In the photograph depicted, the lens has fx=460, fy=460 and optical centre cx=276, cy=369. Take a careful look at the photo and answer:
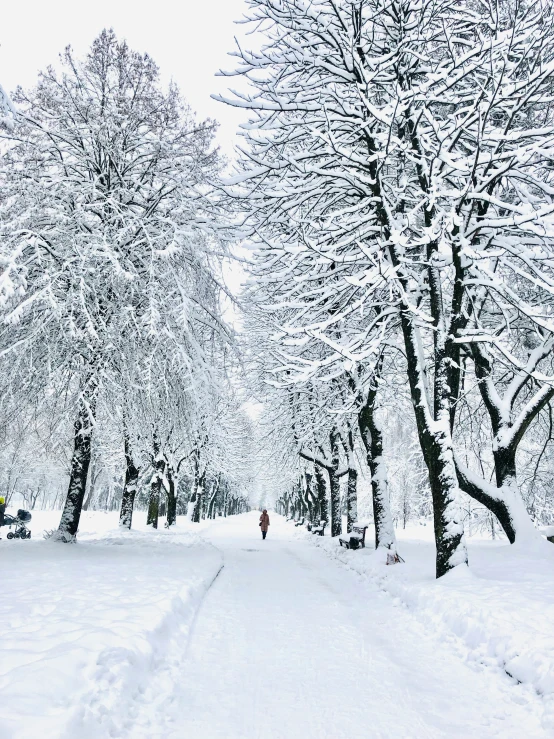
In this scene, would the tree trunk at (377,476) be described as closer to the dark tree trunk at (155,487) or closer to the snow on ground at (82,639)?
the snow on ground at (82,639)

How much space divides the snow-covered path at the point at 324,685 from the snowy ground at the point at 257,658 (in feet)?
0.05

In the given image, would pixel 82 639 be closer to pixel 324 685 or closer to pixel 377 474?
pixel 324 685

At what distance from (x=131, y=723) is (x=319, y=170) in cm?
773

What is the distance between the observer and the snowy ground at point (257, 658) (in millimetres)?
3145

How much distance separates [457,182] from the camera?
8.75 metres

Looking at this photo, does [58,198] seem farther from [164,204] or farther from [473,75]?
[473,75]

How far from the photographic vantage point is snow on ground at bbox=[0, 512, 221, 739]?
110 inches

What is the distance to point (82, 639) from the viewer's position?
3.87 metres

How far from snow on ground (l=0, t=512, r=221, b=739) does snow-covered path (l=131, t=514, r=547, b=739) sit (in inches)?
11.0

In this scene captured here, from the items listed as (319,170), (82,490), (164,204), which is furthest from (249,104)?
(82,490)

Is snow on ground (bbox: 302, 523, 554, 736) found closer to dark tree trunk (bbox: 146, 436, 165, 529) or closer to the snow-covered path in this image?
the snow-covered path

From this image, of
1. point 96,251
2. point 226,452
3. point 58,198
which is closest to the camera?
point 96,251

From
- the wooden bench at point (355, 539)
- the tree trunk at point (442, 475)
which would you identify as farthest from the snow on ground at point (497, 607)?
the wooden bench at point (355, 539)

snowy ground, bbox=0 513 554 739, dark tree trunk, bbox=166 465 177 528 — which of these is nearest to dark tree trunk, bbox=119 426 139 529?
dark tree trunk, bbox=166 465 177 528
